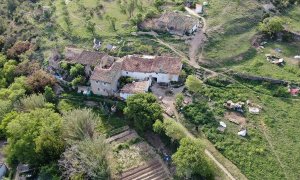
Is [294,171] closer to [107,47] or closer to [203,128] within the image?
[203,128]

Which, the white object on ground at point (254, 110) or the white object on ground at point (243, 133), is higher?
the white object on ground at point (254, 110)

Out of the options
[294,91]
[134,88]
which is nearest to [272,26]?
[294,91]

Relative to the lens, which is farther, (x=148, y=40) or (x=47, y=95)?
(x=148, y=40)

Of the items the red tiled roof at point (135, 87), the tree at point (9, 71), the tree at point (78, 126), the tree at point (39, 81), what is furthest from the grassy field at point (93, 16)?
the tree at point (78, 126)

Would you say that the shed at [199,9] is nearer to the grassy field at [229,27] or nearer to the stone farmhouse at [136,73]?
the grassy field at [229,27]

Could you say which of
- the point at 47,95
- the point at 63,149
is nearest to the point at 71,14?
the point at 47,95

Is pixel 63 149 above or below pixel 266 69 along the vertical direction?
below
